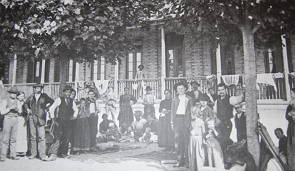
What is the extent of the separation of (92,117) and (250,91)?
2.23 m

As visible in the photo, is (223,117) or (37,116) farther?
(37,116)

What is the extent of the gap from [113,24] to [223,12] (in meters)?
1.58

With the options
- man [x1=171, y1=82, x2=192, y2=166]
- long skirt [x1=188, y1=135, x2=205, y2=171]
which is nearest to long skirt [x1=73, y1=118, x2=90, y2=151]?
man [x1=171, y1=82, x2=192, y2=166]

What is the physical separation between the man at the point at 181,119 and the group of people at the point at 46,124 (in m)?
1.21

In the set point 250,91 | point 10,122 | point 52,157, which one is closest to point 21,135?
point 10,122

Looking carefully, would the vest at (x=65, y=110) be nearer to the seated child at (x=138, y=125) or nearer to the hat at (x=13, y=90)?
the hat at (x=13, y=90)

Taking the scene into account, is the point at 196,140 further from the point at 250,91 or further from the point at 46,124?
the point at 46,124

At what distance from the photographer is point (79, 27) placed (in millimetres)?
4105

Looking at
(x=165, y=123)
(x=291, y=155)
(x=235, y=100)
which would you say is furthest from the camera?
(x=165, y=123)

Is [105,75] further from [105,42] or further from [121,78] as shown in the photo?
[105,42]

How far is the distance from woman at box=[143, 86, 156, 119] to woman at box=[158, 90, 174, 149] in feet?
0.45

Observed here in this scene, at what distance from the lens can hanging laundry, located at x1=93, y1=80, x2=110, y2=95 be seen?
430cm

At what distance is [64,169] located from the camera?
3836mm

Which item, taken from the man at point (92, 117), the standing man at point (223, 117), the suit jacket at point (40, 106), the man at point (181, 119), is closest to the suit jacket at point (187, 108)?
the man at point (181, 119)
